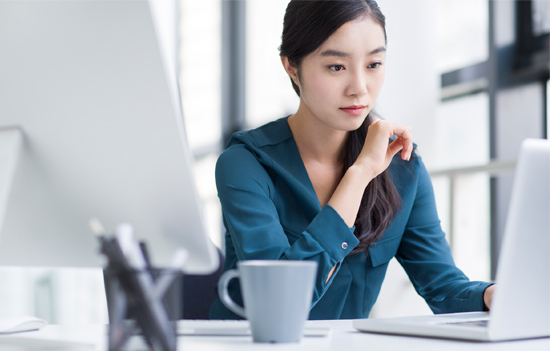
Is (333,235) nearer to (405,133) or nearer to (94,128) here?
(405,133)

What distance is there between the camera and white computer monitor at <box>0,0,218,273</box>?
519 mm

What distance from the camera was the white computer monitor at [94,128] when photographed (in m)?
0.52

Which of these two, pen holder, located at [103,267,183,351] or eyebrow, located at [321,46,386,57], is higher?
eyebrow, located at [321,46,386,57]

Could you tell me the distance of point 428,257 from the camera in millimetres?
1211

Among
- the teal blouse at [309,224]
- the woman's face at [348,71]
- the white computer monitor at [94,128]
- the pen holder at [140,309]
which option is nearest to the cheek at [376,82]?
the woman's face at [348,71]

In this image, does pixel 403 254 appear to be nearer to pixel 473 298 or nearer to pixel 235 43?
pixel 473 298

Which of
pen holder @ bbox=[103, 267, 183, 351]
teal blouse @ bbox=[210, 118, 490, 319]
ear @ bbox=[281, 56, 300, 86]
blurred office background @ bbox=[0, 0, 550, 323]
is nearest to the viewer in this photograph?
pen holder @ bbox=[103, 267, 183, 351]

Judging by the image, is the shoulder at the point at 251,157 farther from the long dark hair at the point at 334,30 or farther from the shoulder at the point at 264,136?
the long dark hair at the point at 334,30

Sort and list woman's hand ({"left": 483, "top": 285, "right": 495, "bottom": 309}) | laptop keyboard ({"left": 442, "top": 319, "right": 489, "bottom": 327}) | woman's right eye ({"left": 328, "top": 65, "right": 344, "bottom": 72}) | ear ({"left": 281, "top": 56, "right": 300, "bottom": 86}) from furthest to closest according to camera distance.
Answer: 1. ear ({"left": 281, "top": 56, "right": 300, "bottom": 86})
2. woman's right eye ({"left": 328, "top": 65, "right": 344, "bottom": 72})
3. woman's hand ({"left": 483, "top": 285, "right": 495, "bottom": 309})
4. laptop keyboard ({"left": 442, "top": 319, "right": 489, "bottom": 327})

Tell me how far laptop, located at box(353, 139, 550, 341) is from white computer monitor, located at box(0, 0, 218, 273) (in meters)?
0.30

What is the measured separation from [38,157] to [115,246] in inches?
8.0

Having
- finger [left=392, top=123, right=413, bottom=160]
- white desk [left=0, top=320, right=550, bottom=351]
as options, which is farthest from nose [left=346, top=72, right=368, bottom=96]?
white desk [left=0, top=320, right=550, bottom=351]

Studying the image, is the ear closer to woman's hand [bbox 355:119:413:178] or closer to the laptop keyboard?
woman's hand [bbox 355:119:413:178]

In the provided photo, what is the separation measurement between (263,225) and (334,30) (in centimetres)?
44
